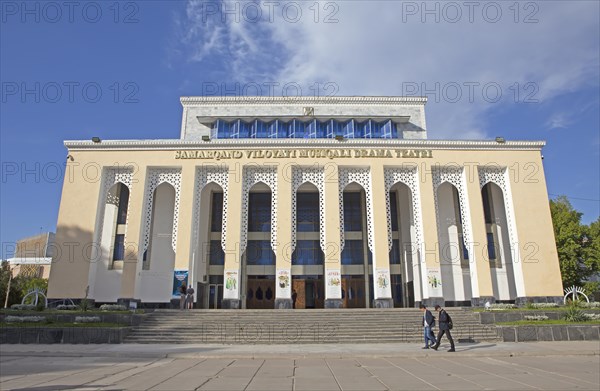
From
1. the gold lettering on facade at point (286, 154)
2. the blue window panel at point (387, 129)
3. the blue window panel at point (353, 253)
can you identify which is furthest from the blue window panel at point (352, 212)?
the gold lettering on facade at point (286, 154)

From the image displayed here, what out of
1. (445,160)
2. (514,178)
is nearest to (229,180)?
(445,160)

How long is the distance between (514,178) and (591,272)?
11.1 metres

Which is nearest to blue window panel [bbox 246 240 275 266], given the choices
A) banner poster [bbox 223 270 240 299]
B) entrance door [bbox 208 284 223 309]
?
entrance door [bbox 208 284 223 309]

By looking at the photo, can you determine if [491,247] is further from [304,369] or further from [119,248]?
[119,248]

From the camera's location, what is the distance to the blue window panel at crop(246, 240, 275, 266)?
27.6 meters

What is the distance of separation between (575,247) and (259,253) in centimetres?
2214

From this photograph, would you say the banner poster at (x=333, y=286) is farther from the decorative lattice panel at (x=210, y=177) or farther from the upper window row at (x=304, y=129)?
the upper window row at (x=304, y=129)

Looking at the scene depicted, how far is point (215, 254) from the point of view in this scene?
27.6 meters

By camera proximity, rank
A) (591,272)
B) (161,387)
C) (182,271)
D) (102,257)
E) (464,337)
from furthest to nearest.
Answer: (591,272)
(102,257)
(182,271)
(464,337)
(161,387)

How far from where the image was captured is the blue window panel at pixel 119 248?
25625 mm

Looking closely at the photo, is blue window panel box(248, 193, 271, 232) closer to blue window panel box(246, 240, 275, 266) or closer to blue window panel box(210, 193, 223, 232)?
blue window panel box(246, 240, 275, 266)

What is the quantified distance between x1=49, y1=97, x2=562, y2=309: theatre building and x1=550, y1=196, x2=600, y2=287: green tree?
7.01 m

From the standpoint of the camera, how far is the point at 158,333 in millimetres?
16016

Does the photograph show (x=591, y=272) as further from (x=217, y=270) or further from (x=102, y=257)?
(x=102, y=257)
